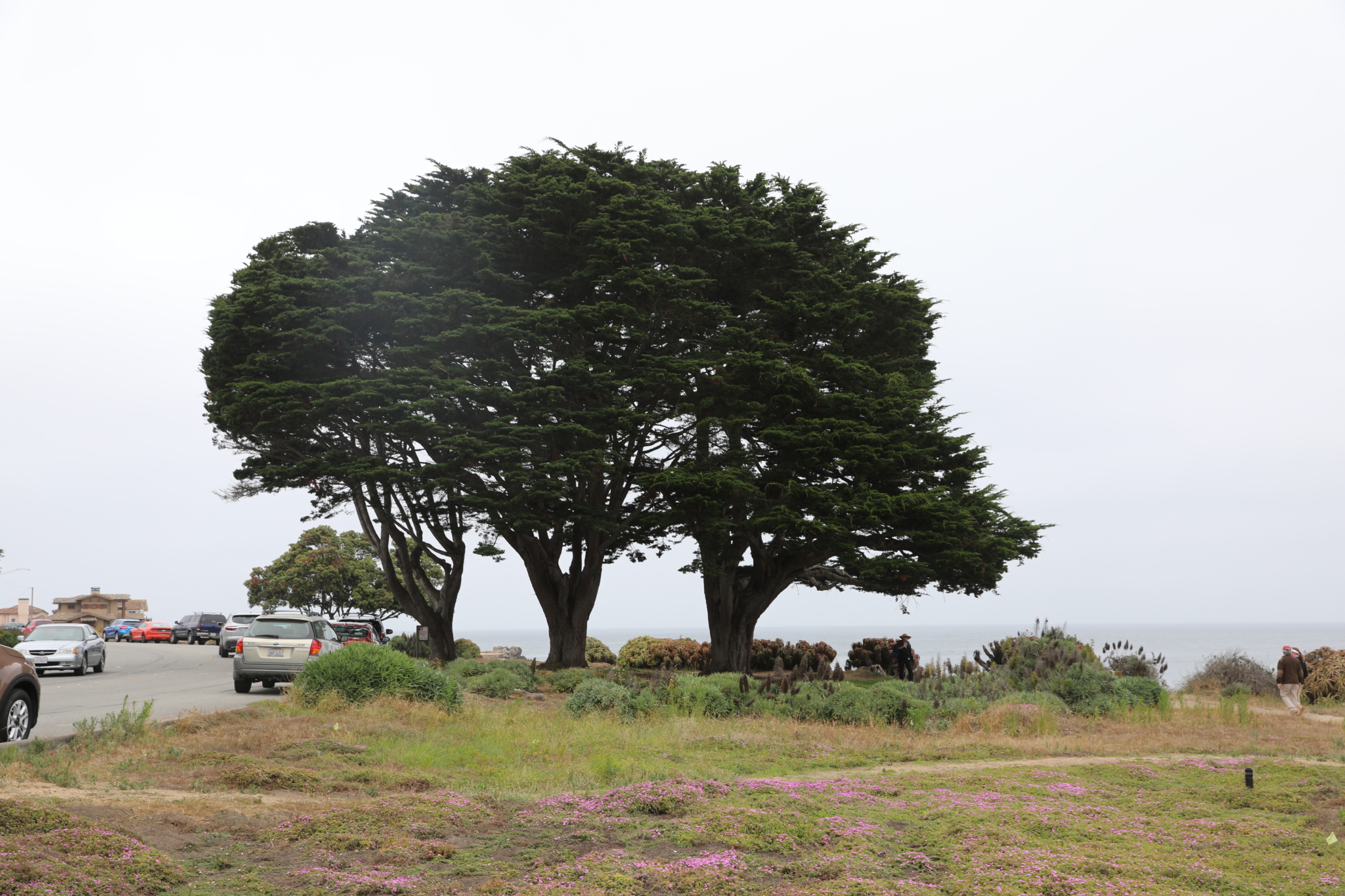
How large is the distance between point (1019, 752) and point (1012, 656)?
10.3 meters

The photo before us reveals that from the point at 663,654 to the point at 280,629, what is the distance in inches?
624

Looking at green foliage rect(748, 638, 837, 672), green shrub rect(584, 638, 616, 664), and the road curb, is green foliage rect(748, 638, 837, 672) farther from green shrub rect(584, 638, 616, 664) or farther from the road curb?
the road curb

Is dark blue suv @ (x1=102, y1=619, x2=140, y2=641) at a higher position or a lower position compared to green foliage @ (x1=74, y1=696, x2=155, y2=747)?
lower

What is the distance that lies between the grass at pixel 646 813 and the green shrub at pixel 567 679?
7433mm

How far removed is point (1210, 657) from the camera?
96.4 ft

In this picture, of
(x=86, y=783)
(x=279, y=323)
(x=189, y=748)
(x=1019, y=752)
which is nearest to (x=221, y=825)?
(x=86, y=783)

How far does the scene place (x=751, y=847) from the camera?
7.18 meters

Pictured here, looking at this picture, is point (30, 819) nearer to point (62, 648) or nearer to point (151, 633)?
point (62, 648)

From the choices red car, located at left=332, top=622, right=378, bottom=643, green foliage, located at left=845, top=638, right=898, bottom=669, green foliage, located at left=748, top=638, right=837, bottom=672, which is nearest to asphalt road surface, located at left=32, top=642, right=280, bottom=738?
red car, located at left=332, top=622, right=378, bottom=643

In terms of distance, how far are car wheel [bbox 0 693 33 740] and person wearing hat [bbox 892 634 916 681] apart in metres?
21.8

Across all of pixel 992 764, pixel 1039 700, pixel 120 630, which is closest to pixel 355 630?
pixel 1039 700

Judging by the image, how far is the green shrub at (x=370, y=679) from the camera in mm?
16344

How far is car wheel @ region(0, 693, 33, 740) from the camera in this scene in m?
11.6

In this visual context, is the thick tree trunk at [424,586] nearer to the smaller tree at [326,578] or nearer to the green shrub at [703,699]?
the green shrub at [703,699]
